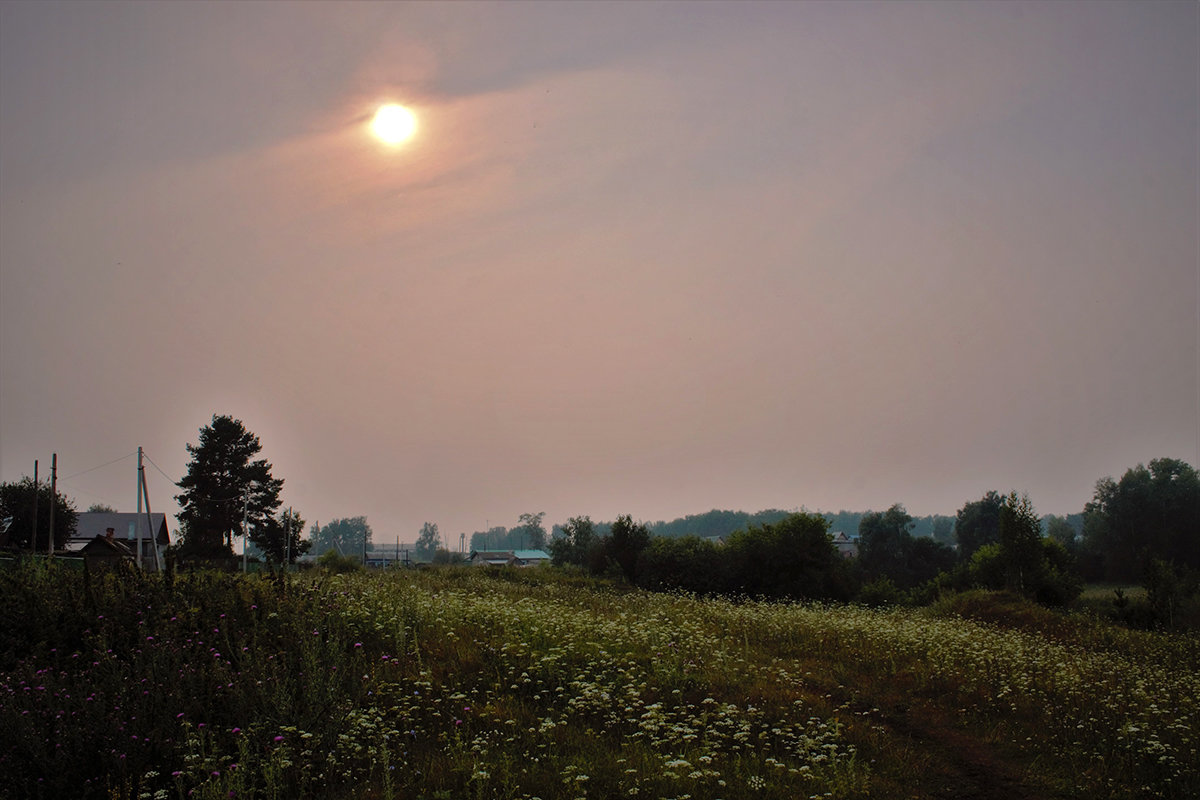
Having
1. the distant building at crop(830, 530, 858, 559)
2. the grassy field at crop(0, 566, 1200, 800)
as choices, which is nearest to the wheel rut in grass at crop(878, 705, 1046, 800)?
the grassy field at crop(0, 566, 1200, 800)

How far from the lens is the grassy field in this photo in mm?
7094

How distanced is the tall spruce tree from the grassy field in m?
46.6

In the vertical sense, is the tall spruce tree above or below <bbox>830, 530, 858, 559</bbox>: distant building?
above

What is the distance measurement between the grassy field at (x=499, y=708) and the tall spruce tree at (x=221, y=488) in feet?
153

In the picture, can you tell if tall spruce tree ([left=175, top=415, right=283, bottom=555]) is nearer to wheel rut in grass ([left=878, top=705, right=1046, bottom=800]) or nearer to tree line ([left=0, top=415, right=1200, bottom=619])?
tree line ([left=0, top=415, right=1200, bottom=619])

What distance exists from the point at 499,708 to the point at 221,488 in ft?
180

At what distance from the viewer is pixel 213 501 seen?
5531 centimetres

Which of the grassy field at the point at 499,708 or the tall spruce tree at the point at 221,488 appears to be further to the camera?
the tall spruce tree at the point at 221,488

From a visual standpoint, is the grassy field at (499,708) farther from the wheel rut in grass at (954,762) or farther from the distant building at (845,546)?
the distant building at (845,546)

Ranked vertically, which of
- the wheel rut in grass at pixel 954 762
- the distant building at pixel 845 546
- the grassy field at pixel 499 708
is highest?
the grassy field at pixel 499 708

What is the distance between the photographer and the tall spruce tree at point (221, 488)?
54250mm

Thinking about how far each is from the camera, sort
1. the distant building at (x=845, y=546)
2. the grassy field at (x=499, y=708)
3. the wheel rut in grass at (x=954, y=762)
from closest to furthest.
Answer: the grassy field at (x=499, y=708) < the wheel rut in grass at (x=954, y=762) < the distant building at (x=845, y=546)

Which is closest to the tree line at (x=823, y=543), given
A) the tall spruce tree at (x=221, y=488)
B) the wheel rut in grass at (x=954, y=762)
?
the tall spruce tree at (x=221, y=488)

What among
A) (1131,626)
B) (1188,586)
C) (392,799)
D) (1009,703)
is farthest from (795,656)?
(1188,586)
